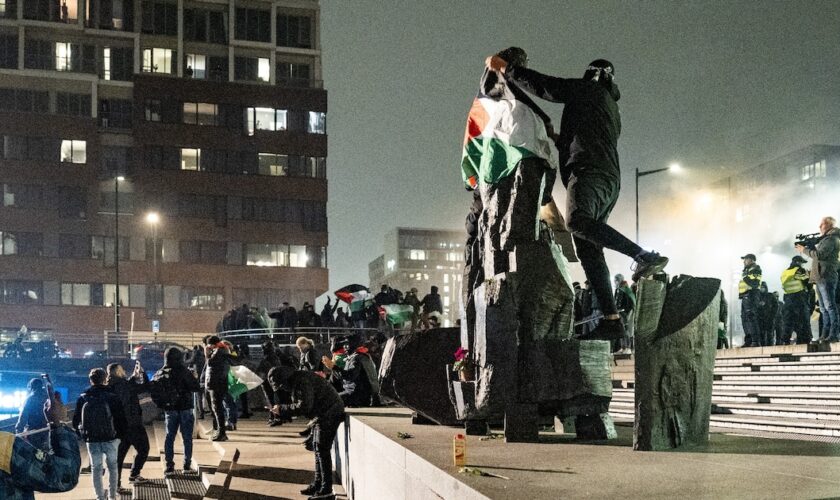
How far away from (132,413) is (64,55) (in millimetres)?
62372

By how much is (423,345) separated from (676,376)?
11.5 feet

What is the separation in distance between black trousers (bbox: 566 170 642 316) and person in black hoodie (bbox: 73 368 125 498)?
7.94 m

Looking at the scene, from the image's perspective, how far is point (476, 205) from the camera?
8.04m

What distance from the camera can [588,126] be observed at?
612 centimetres

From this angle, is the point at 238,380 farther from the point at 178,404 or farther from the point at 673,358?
the point at 673,358

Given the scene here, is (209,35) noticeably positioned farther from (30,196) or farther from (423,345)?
(423,345)

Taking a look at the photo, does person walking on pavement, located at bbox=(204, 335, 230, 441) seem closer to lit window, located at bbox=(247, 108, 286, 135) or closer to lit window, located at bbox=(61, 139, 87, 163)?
lit window, located at bbox=(247, 108, 286, 135)

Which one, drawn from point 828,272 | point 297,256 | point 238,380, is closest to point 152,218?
point 297,256

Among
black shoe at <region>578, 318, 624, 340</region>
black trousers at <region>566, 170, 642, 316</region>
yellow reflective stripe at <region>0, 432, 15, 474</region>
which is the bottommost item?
yellow reflective stripe at <region>0, 432, 15, 474</region>

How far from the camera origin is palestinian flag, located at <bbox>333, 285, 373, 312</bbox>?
26281mm

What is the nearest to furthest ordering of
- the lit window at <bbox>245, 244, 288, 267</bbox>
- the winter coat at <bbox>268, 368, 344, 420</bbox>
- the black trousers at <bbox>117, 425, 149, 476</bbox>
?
the winter coat at <bbox>268, 368, 344, 420</bbox>
the black trousers at <bbox>117, 425, 149, 476</bbox>
the lit window at <bbox>245, 244, 288, 267</bbox>

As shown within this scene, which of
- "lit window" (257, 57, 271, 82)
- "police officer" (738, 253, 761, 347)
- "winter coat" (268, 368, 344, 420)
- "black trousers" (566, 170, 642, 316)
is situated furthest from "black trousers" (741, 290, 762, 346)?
"lit window" (257, 57, 271, 82)

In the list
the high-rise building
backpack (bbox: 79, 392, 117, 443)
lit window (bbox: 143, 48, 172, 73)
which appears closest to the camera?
backpack (bbox: 79, 392, 117, 443)

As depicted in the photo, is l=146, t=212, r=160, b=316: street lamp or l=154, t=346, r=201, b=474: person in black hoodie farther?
l=146, t=212, r=160, b=316: street lamp
